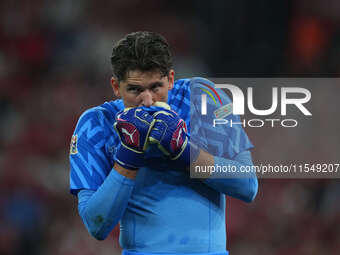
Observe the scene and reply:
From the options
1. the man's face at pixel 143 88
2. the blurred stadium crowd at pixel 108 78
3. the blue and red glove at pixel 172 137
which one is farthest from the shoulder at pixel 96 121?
the blurred stadium crowd at pixel 108 78

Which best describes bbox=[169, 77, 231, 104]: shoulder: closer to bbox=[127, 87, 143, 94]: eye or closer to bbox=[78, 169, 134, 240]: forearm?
bbox=[127, 87, 143, 94]: eye

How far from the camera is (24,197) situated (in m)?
5.05

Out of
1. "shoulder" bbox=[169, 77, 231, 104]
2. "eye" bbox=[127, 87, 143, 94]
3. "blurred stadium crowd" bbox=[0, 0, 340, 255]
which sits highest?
"eye" bbox=[127, 87, 143, 94]

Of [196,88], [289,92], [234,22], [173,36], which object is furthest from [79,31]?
[196,88]

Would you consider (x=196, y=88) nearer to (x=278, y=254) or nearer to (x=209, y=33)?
(x=278, y=254)

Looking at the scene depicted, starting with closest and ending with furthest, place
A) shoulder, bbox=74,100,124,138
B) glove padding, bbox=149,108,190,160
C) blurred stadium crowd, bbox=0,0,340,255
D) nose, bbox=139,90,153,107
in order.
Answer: glove padding, bbox=149,108,190,160 → nose, bbox=139,90,153,107 → shoulder, bbox=74,100,124,138 → blurred stadium crowd, bbox=0,0,340,255

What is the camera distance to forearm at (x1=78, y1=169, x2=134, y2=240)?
1.75 meters

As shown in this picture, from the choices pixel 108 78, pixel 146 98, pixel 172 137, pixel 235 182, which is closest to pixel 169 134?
pixel 172 137

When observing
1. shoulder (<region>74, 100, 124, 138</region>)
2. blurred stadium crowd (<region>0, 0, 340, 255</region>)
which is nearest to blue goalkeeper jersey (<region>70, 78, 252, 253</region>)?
shoulder (<region>74, 100, 124, 138</region>)

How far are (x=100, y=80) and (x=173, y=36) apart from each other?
0.94 m

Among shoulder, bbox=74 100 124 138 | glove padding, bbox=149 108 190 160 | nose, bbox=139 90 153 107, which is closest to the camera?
glove padding, bbox=149 108 190 160

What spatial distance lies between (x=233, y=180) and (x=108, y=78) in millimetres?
4059

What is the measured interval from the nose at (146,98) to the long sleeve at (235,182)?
0.85 feet

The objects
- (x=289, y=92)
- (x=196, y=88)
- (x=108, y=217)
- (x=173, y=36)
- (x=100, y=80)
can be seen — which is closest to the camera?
(x=108, y=217)
